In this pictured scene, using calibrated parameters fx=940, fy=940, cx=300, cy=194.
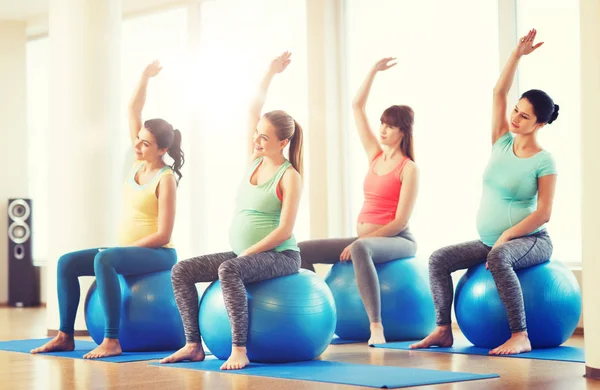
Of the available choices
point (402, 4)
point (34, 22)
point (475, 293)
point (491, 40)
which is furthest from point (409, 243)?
point (34, 22)

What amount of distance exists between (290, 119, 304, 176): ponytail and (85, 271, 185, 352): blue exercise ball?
2.89ft

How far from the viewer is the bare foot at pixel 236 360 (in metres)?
3.66

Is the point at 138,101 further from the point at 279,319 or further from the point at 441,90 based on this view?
the point at 441,90

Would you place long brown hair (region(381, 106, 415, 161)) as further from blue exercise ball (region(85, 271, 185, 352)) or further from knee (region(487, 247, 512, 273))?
blue exercise ball (region(85, 271, 185, 352))

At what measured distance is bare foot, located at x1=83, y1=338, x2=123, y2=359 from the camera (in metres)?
4.21

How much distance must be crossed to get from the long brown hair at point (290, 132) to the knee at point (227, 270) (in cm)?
57

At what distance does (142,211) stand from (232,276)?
995 mm

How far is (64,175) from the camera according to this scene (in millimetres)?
5609

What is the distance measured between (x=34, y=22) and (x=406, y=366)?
251 inches

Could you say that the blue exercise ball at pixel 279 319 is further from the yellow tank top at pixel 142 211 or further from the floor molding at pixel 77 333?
the floor molding at pixel 77 333

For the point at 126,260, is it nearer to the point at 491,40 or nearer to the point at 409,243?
the point at 409,243

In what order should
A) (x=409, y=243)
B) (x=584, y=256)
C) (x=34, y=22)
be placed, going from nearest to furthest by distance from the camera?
(x=584, y=256), (x=409, y=243), (x=34, y=22)

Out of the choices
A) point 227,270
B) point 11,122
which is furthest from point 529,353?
point 11,122

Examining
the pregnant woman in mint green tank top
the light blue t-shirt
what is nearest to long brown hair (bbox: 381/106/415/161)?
the light blue t-shirt
